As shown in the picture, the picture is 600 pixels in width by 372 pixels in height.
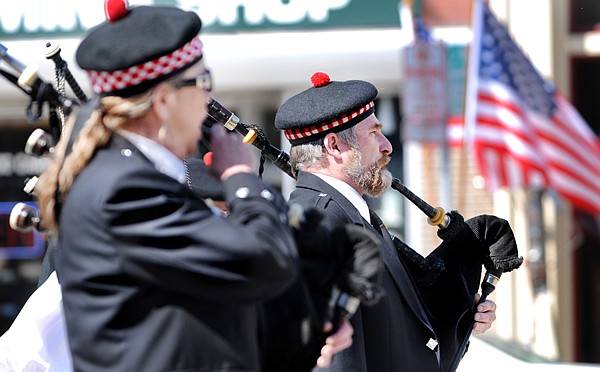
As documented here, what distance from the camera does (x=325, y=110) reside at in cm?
328

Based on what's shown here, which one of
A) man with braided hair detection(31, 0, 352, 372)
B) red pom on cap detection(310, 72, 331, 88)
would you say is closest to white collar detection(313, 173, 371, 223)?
red pom on cap detection(310, 72, 331, 88)

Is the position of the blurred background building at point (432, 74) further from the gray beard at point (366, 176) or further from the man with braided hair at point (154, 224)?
the man with braided hair at point (154, 224)

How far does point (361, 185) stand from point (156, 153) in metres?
1.26

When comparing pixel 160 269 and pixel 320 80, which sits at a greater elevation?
pixel 160 269

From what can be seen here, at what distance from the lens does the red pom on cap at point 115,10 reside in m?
2.22

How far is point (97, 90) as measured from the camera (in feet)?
7.14

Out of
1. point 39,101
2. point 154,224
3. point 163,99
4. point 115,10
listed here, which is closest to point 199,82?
point 163,99

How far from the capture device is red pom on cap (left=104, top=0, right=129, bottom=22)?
2.22m

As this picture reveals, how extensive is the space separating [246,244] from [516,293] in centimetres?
717

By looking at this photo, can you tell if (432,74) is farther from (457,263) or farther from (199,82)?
(199,82)

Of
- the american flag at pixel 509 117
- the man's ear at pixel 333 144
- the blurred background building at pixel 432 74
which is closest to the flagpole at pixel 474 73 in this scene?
the american flag at pixel 509 117

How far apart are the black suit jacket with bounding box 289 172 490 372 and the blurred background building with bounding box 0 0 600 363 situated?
5.02 meters

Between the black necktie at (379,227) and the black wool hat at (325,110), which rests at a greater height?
the black wool hat at (325,110)

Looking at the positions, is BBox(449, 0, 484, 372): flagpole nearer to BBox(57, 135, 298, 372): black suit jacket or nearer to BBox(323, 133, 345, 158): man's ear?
BBox(323, 133, 345, 158): man's ear
